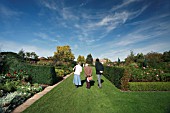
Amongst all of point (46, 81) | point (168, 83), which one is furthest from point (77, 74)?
point (168, 83)

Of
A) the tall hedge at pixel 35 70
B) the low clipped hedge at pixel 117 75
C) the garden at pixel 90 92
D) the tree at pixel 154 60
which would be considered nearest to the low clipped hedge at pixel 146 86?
the garden at pixel 90 92

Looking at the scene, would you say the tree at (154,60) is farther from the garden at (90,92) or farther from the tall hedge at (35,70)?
the tall hedge at (35,70)

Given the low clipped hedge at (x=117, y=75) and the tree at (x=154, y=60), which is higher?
the tree at (x=154, y=60)

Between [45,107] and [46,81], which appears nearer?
[45,107]

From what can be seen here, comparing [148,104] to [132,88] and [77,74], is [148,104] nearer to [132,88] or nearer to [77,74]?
[132,88]

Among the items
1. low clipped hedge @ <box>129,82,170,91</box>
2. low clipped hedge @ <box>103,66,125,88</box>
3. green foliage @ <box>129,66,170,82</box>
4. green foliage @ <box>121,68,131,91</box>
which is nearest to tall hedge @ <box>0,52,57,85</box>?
low clipped hedge @ <box>103,66,125,88</box>

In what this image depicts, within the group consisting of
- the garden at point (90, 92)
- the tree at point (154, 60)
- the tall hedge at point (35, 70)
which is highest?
the tree at point (154, 60)

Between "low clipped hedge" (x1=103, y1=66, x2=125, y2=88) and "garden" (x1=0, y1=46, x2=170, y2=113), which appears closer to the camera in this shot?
"garden" (x1=0, y1=46, x2=170, y2=113)

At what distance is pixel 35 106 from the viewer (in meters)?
4.63

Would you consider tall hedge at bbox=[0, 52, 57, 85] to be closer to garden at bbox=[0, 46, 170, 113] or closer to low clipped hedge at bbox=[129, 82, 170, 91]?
garden at bbox=[0, 46, 170, 113]

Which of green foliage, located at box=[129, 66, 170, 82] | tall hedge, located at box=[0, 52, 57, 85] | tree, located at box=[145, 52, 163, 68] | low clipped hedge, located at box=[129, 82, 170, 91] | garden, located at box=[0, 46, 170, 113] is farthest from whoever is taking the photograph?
tree, located at box=[145, 52, 163, 68]

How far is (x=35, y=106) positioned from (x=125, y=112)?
11.0 ft

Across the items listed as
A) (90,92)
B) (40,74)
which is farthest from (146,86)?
(40,74)

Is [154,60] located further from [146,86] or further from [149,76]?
[146,86]
